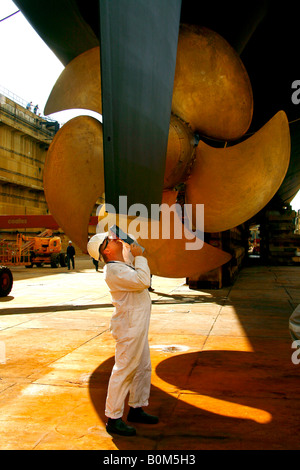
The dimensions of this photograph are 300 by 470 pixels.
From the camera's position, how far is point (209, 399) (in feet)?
10.3

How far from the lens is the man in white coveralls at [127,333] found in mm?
2596

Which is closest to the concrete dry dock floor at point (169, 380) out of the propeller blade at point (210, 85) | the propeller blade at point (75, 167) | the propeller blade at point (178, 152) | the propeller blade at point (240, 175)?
the propeller blade at point (75, 167)

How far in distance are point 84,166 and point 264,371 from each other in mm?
2732

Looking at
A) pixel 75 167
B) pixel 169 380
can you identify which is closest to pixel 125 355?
pixel 169 380

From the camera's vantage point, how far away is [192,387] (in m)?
3.43

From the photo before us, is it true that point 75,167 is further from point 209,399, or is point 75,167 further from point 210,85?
point 209,399

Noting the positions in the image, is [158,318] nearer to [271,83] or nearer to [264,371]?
[264,371]

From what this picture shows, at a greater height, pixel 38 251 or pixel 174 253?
pixel 174 253

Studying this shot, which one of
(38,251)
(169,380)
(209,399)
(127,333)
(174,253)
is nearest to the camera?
(127,333)

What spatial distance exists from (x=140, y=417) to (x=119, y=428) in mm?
244

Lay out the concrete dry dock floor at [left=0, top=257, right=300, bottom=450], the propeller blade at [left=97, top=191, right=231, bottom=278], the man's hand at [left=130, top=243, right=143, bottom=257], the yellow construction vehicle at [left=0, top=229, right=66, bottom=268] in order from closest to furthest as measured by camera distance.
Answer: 1. the concrete dry dock floor at [left=0, top=257, right=300, bottom=450]
2. the man's hand at [left=130, top=243, right=143, bottom=257]
3. the propeller blade at [left=97, top=191, right=231, bottom=278]
4. the yellow construction vehicle at [left=0, top=229, right=66, bottom=268]

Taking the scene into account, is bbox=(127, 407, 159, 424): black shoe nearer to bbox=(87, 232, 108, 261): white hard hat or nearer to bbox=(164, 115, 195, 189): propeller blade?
bbox=(87, 232, 108, 261): white hard hat

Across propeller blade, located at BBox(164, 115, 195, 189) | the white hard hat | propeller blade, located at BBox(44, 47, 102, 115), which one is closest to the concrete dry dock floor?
the white hard hat

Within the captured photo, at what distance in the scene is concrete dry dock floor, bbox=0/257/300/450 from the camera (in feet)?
8.23
